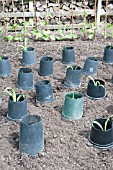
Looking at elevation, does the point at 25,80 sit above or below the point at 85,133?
above

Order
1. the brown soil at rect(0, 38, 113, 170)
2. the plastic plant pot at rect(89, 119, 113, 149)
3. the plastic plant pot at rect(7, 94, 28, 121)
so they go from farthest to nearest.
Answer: the plastic plant pot at rect(7, 94, 28, 121) → the plastic plant pot at rect(89, 119, 113, 149) → the brown soil at rect(0, 38, 113, 170)

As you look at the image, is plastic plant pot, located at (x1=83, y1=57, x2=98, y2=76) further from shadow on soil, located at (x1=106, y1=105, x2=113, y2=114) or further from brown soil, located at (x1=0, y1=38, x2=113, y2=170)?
shadow on soil, located at (x1=106, y1=105, x2=113, y2=114)

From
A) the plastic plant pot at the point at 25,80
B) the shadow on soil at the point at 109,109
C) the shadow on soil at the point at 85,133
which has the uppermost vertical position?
the plastic plant pot at the point at 25,80

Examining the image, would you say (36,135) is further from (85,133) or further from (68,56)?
(68,56)

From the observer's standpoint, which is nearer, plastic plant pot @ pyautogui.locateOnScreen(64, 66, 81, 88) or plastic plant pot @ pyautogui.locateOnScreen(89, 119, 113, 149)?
plastic plant pot @ pyautogui.locateOnScreen(89, 119, 113, 149)

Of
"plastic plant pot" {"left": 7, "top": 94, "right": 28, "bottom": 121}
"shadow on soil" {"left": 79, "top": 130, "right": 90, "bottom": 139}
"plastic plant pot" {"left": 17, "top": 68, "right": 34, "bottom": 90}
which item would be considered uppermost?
"plastic plant pot" {"left": 17, "top": 68, "right": 34, "bottom": 90}

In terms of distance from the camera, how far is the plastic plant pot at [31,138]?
273cm

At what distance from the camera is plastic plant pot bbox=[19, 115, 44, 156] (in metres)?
2.73

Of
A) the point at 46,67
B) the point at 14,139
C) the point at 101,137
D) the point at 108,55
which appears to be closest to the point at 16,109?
the point at 14,139

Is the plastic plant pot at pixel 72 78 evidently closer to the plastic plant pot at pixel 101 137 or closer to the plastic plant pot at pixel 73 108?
the plastic plant pot at pixel 73 108

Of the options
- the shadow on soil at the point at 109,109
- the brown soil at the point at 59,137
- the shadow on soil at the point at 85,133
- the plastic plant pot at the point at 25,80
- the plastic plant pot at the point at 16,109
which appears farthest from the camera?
the plastic plant pot at the point at 25,80

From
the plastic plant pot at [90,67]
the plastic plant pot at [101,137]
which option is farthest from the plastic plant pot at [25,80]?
the plastic plant pot at [101,137]

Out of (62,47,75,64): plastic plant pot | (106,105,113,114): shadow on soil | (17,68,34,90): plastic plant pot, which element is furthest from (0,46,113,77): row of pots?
(106,105,113,114): shadow on soil

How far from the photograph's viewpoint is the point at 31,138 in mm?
2746
